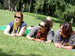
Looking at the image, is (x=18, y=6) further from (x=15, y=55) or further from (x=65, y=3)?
(x=15, y=55)

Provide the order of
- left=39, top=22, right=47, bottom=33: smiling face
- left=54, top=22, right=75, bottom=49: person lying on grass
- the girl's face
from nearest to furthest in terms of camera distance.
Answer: left=54, top=22, right=75, bottom=49: person lying on grass < left=39, top=22, right=47, bottom=33: smiling face < the girl's face

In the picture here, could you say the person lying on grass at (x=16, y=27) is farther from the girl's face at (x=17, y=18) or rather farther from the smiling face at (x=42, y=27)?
the smiling face at (x=42, y=27)

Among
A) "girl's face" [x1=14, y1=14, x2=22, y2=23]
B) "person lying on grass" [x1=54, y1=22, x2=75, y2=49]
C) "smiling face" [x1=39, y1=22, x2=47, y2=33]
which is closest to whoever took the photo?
"person lying on grass" [x1=54, y1=22, x2=75, y2=49]

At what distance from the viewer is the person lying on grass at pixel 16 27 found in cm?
580

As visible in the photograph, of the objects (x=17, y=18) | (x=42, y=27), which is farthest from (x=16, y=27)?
(x=42, y=27)

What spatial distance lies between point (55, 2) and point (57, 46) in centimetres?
1419

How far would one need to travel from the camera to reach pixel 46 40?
18.7ft

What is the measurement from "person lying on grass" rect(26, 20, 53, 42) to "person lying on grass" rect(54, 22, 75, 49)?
55 cm

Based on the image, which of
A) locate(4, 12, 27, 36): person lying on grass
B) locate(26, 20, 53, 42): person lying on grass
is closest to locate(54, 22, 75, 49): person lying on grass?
locate(26, 20, 53, 42): person lying on grass

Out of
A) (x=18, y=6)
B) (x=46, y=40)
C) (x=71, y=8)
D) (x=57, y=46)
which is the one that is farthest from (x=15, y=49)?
(x=18, y=6)

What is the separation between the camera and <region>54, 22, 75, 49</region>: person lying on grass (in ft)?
15.3

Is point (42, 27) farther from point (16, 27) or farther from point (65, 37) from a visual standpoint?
point (16, 27)

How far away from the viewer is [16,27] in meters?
6.04

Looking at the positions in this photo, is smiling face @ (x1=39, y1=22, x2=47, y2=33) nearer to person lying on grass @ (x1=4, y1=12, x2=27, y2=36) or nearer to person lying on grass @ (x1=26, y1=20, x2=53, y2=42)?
person lying on grass @ (x1=26, y1=20, x2=53, y2=42)
